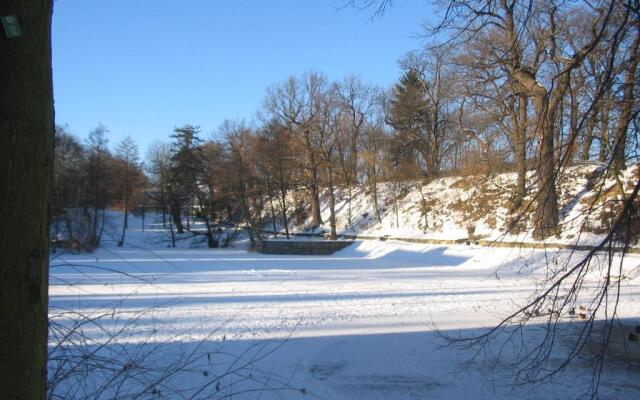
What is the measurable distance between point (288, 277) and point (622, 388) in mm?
10031

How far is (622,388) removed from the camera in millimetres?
4941

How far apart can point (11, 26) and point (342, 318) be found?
714 centimetres

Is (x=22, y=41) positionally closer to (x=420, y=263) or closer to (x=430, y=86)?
(x=420, y=263)

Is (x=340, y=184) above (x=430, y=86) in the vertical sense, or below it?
below

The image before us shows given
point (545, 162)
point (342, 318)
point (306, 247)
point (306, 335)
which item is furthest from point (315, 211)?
point (545, 162)

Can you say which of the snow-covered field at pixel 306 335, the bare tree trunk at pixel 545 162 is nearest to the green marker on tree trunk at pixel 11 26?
the snow-covered field at pixel 306 335

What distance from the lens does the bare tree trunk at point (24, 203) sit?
4.39 ft

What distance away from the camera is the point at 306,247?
2750 cm

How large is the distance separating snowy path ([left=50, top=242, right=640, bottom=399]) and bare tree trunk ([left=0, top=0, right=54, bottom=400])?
803 mm

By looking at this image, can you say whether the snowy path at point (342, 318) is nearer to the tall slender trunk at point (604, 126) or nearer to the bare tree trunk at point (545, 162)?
the bare tree trunk at point (545, 162)

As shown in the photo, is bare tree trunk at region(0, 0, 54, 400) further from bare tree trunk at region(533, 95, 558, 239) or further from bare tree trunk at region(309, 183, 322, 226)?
bare tree trunk at region(309, 183, 322, 226)

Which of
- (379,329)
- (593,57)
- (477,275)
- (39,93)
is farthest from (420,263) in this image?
(39,93)

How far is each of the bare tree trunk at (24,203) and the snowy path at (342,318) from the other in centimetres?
80

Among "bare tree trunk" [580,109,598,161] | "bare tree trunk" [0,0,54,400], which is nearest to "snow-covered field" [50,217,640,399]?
"bare tree trunk" [0,0,54,400]
